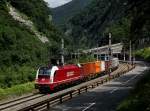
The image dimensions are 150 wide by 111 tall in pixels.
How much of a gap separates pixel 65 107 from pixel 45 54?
54.2m

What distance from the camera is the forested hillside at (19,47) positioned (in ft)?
203

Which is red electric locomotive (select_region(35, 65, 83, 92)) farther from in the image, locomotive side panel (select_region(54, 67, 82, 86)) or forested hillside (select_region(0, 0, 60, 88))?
forested hillside (select_region(0, 0, 60, 88))

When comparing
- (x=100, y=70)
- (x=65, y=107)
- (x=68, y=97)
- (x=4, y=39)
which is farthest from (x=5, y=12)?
(x=65, y=107)

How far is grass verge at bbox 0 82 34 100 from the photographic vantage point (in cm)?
4783

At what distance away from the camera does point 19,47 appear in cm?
8412

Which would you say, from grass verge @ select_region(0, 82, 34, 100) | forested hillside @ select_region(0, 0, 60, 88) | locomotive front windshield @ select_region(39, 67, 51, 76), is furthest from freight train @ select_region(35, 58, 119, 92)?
forested hillside @ select_region(0, 0, 60, 88)

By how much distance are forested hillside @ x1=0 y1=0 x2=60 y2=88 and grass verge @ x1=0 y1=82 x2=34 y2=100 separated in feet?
8.96

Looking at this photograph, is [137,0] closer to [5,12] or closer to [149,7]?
[149,7]

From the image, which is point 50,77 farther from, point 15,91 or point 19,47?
point 19,47

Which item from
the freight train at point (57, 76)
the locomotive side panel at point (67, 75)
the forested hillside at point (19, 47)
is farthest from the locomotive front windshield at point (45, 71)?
the forested hillside at point (19, 47)

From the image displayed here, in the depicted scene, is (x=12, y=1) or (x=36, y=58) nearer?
(x=36, y=58)

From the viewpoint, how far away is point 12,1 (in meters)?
113

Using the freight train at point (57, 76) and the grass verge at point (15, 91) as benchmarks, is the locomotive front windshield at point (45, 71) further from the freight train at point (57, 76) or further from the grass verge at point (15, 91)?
the grass verge at point (15, 91)

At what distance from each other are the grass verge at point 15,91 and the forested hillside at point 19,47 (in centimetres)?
273
